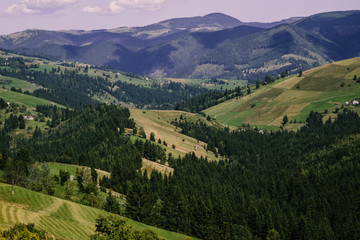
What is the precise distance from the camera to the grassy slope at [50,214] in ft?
343

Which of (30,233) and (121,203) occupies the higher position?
(30,233)

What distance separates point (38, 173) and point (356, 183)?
5397 inches

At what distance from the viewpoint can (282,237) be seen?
5817 inches

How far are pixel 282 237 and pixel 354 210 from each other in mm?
40482

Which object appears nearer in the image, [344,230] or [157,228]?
[157,228]

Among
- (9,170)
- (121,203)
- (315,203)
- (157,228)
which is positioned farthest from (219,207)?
(9,170)

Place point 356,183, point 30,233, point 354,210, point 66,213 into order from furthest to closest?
point 356,183 < point 354,210 < point 66,213 < point 30,233

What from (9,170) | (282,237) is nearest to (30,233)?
(9,170)

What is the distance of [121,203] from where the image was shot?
520ft

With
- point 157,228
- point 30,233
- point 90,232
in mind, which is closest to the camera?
point 30,233

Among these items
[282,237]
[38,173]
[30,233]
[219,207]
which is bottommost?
[282,237]

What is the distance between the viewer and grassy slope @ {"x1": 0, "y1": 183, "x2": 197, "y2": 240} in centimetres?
10449

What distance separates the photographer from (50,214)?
391ft

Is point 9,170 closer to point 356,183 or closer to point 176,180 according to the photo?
point 176,180
